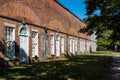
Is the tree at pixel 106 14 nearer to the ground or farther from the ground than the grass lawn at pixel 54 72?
farther from the ground

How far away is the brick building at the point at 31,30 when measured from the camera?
16.8m

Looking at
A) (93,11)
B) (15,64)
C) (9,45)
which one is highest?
(93,11)

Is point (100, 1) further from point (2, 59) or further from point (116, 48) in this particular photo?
point (116, 48)

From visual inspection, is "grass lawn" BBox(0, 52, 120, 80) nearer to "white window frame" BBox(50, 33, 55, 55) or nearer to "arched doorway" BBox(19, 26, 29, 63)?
"arched doorway" BBox(19, 26, 29, 63)

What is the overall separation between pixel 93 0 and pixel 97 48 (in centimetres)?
5747

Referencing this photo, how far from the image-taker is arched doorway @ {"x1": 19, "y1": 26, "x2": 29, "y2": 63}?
18891 millimetres

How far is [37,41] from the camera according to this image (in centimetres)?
2247

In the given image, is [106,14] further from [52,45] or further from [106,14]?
[52,45]

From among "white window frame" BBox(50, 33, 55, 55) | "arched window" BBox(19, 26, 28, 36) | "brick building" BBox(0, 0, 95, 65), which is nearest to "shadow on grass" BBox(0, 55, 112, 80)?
"brick building" BBox(0, 0, 95, 65)

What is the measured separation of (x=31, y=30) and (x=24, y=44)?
166 centimetres

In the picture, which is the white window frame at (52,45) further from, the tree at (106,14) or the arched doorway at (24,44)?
the tree at (106,14)

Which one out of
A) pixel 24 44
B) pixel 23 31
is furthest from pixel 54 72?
pixel 23 31

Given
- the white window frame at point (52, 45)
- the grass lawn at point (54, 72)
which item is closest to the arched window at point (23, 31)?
the grass lawn at point (54, 72)

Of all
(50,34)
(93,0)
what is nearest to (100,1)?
(93,0)
